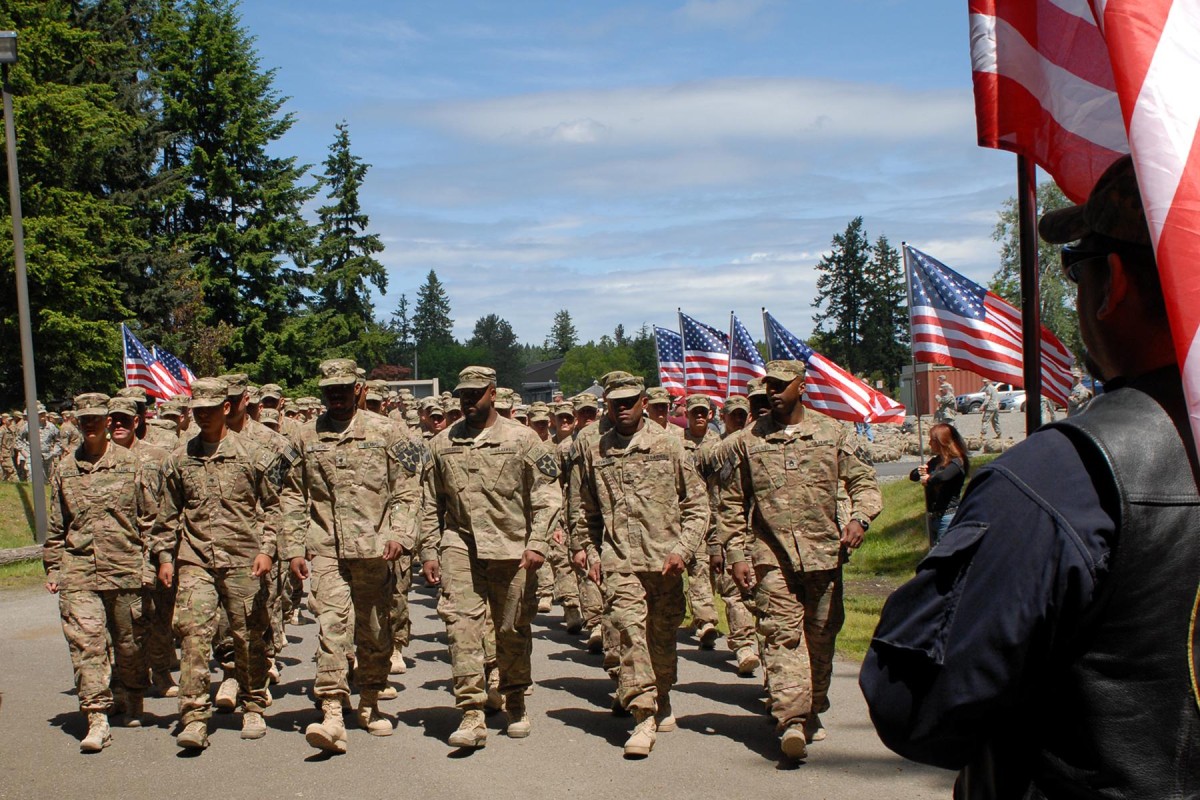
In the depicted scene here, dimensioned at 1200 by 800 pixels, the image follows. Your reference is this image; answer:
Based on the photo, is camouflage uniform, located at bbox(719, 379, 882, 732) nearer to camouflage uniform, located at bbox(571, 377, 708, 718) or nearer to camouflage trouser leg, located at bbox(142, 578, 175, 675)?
camouflage uniform, located at bbox(571, 377, 708, 718)

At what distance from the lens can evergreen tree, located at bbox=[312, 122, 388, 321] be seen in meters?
62.7

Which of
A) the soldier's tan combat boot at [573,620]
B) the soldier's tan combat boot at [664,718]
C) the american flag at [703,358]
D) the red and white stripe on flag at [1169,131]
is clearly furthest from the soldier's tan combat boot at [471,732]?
the american flag at [703,358]

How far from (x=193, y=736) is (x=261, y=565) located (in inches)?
50.0

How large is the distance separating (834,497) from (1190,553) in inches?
251

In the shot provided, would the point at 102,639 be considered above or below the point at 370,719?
above

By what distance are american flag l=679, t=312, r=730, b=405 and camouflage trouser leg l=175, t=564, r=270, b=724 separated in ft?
41.9

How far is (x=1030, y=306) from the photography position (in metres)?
3.85

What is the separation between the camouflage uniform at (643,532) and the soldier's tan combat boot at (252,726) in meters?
2.77

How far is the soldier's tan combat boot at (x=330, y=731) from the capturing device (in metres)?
8.02

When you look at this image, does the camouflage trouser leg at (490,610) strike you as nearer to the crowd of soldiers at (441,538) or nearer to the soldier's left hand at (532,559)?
the crowd of soldiers at (441,538)

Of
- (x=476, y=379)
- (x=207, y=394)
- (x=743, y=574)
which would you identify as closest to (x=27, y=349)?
(x=207, y=394)

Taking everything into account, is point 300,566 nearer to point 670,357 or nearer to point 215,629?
point 215,629

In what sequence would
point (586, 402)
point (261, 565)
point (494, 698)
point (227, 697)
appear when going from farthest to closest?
point (586, 402) → point (227, 697) → point (494, 698) → point (261, 565)

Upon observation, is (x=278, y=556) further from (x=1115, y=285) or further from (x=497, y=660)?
(x=1115, y=285)
